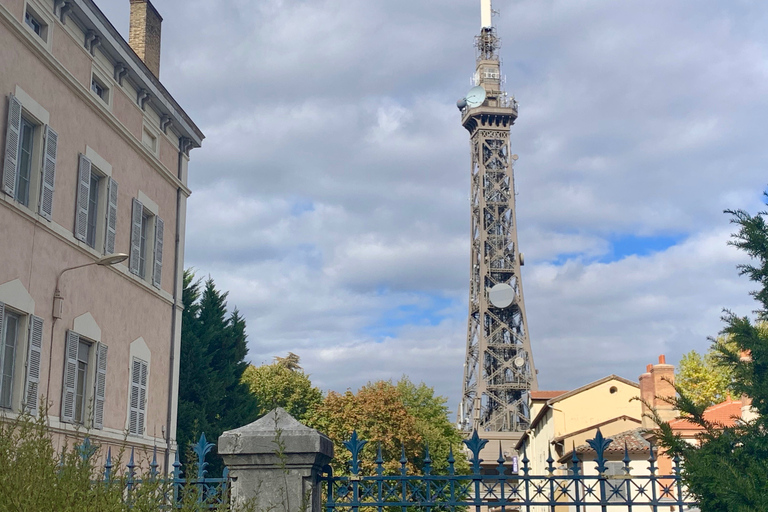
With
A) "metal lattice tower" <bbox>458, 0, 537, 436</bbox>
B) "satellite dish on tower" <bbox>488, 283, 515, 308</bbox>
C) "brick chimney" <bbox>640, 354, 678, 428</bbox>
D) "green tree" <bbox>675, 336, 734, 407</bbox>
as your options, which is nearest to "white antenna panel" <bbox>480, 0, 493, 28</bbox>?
"metal lattice tower" <bbox>458, 0, 537, 436</bbox>

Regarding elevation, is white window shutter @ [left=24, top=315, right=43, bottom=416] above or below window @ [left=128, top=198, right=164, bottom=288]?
below

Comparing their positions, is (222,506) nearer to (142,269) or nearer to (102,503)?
(102,503)

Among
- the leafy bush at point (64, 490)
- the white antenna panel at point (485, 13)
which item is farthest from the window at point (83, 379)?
the white antenna panel at point (485, 13)

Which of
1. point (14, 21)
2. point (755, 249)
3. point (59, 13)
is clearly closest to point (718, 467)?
point (755, 249)

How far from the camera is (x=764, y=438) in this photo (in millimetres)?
6324

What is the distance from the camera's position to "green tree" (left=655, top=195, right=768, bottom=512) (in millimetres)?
5980

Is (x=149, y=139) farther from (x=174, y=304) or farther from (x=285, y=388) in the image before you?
(x=285, y=388)

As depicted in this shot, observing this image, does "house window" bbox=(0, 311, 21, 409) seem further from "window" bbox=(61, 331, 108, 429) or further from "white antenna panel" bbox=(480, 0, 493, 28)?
"white antenna panel" bbox=(480, 0, 493, 28)

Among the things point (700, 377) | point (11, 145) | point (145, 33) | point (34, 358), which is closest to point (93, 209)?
point (11, 145)

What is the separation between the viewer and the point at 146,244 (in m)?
21.5

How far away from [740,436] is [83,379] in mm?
14895

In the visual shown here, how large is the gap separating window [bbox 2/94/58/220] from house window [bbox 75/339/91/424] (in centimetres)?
330

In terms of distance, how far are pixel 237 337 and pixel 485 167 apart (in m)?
72.8

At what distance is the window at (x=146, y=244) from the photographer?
20.4 m
